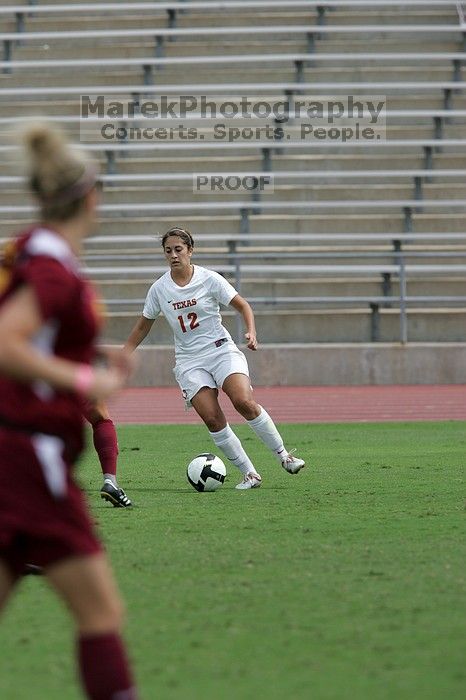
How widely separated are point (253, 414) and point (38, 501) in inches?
256

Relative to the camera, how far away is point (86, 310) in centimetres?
345

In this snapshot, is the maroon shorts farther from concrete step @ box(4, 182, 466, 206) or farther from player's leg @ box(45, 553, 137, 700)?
concrete step @ box(4, 182, 466, 206)

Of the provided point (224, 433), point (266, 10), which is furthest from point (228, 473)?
point (266, 10)

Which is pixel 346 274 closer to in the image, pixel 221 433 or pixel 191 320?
pixel 191 320

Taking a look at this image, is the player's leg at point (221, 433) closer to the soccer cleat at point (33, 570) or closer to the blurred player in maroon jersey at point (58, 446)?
the soccer cleat at point (33, 570)

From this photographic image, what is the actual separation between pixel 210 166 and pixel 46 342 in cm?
2084

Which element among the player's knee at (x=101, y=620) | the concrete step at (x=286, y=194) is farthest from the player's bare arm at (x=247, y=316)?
the concrete step at (x=286, y=194)

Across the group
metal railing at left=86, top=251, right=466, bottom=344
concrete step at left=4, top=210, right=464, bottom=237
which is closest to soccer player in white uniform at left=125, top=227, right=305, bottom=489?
metal railing at left=86, top=251, right=466, bottom=344

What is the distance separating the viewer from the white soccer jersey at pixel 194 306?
9914 millimetres

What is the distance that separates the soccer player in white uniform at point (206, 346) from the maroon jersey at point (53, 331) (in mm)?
6191

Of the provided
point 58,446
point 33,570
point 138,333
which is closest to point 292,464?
point 138,333

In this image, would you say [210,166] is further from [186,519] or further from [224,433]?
[186,519]

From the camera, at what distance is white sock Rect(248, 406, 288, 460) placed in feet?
32.7

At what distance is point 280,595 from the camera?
5.71 metres
